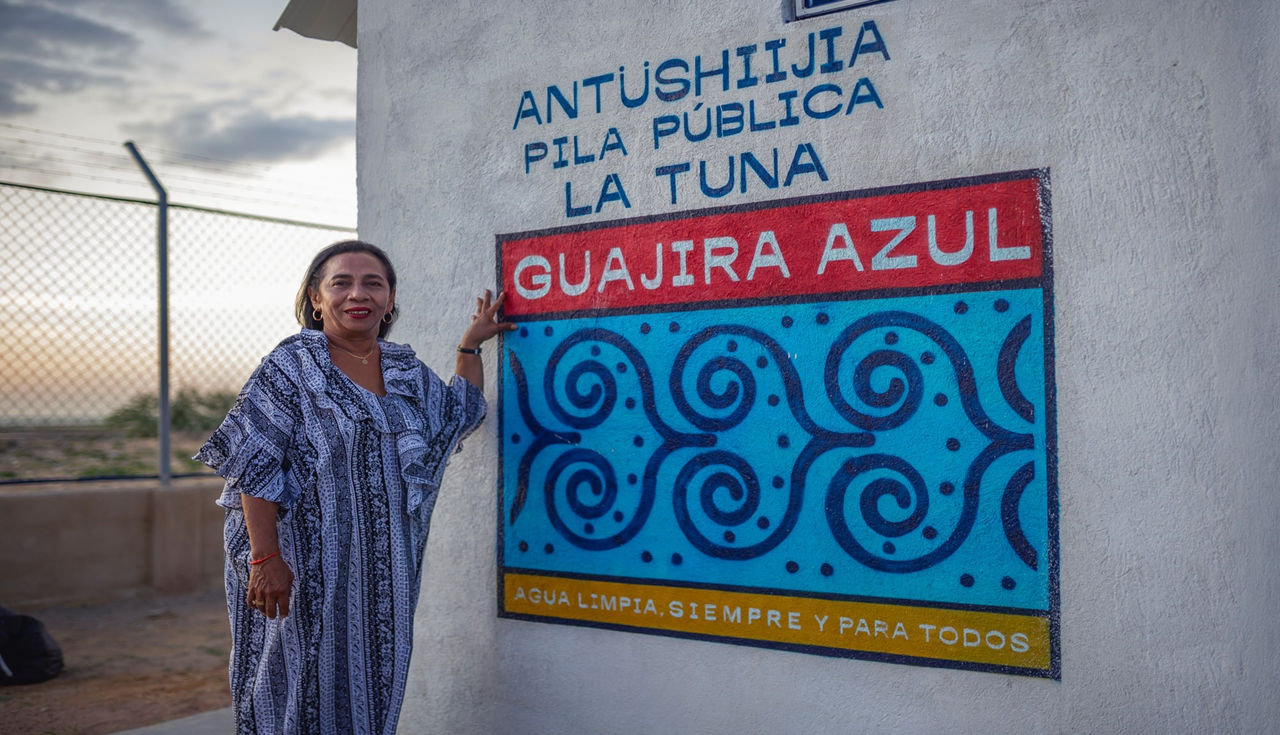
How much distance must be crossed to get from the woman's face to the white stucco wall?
0.86m

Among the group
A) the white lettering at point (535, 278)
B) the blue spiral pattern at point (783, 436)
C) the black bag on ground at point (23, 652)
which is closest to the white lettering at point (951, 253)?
the blue spiral pattern at point (783, 436)

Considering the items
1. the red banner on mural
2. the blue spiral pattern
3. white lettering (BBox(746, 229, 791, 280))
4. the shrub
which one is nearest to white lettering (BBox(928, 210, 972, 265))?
the red banner on mural

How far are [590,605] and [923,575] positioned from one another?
110 centimetres

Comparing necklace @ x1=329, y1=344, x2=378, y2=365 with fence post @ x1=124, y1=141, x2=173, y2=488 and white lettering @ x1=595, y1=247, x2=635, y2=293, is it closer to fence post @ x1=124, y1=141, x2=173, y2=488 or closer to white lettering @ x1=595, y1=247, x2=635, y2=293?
white lettering @ x1=595, y1=247, x2=635, y2=293

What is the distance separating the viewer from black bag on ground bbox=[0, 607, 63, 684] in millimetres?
4672

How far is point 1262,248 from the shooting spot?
7.41 ft

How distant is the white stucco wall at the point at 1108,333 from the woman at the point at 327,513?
2.22 ft

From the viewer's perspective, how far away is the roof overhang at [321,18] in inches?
164

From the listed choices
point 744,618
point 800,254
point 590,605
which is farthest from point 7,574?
point 800,254

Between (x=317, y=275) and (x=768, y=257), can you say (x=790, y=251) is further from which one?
(x=317, y=275)

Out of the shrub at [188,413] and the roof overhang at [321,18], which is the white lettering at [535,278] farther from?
the shrub at [188,413]

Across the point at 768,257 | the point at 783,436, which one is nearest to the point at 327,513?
the point at 783,436

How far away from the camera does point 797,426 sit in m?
2.80

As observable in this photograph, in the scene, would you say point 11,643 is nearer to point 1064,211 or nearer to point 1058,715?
point 1058,715
